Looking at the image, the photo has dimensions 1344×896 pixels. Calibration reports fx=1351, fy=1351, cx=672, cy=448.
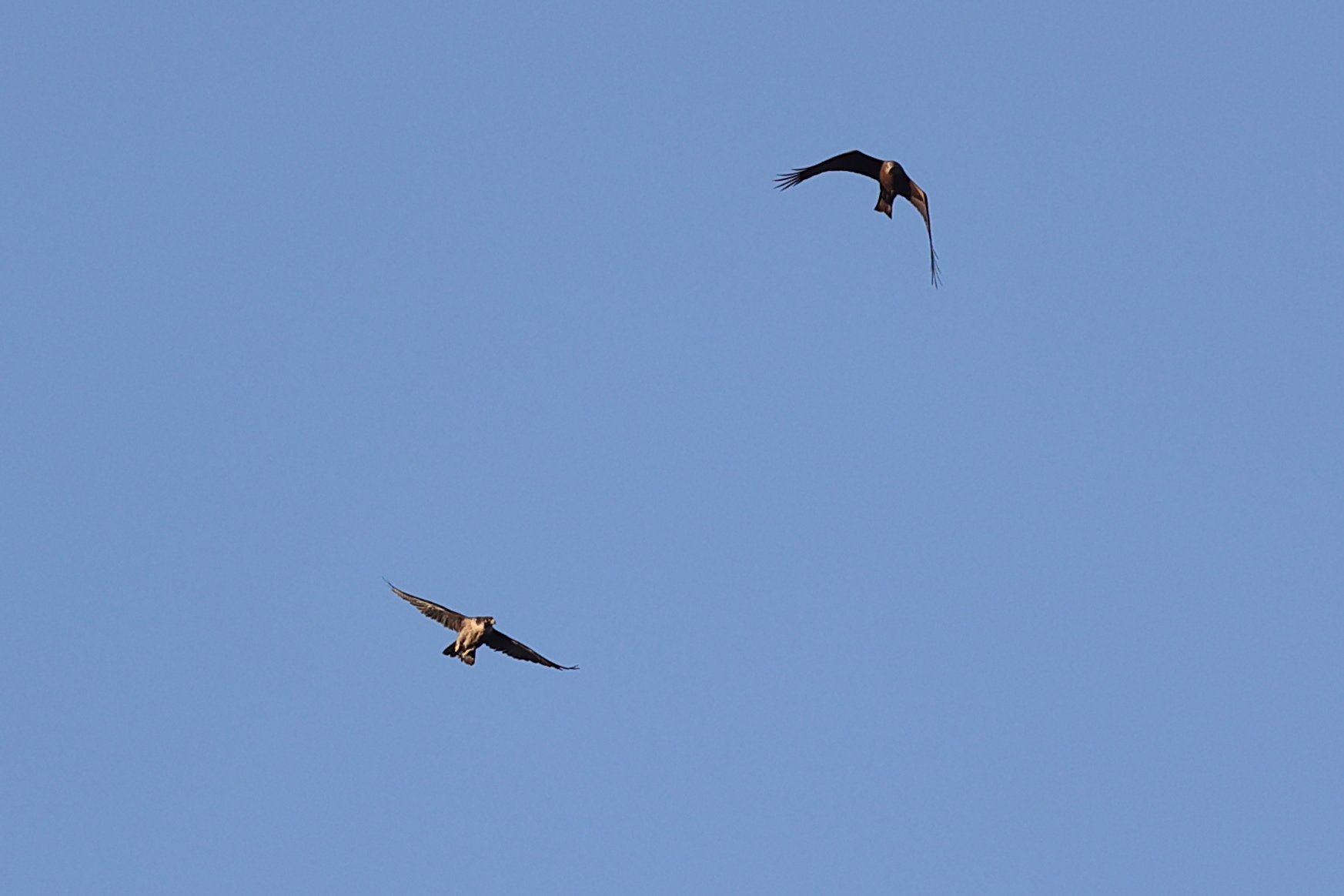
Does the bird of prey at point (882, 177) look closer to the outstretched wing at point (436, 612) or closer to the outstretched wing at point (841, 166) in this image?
the outstretched wing at point (841, 166)

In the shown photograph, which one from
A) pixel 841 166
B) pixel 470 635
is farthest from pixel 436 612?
pixel 841 166

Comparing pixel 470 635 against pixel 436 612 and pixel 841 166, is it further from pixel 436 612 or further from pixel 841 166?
pixel 841 166

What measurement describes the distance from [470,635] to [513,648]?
6.03ft

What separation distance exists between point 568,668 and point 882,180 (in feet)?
42.1

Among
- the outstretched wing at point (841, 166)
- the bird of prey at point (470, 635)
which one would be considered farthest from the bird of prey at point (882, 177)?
the bird of prey at point (470, 635)

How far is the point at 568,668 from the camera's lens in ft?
93.2

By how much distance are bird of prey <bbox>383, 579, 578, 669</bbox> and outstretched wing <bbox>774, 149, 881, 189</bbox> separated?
38.6 ft

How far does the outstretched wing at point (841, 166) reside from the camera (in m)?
30.5

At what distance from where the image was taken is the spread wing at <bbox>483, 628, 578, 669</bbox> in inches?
1168

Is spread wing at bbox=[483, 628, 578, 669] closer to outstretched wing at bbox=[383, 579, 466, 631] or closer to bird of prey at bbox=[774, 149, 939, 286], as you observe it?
outstretched wing at bbox=[383, 579, 466, 631]

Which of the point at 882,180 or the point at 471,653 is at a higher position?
the point at 882,180

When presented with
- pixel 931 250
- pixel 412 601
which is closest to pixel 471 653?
pixel 412 601

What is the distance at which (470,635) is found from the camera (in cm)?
2862

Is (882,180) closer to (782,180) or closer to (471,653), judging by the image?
(782,180)
